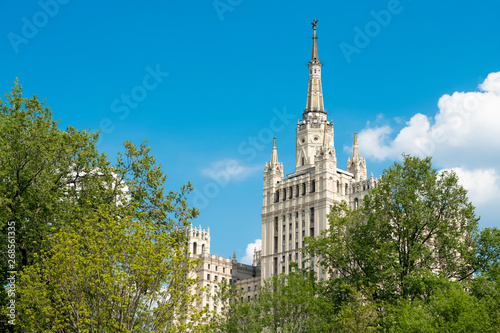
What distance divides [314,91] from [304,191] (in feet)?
101

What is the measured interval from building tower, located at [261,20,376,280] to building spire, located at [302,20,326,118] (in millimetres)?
358

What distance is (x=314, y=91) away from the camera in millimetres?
171250

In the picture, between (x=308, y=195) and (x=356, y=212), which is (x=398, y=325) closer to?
(x=356, y=212)

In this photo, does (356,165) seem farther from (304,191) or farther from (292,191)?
(292,191)

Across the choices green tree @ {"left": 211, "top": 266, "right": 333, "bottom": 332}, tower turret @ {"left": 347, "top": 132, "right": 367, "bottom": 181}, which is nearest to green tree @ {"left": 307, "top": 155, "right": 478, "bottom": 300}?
green tree @ {"left": 211, "top": 266, "right": 333, "bottom": 332}

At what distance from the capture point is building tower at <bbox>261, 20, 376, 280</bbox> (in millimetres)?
148625

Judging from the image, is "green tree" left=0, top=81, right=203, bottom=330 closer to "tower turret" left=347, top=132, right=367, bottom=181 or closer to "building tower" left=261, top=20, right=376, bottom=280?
"building tower" left=261, top=20, right=376, bottom=280

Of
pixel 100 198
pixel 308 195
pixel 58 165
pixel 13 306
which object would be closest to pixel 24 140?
pixel 58 165

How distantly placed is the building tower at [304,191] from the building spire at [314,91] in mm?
358

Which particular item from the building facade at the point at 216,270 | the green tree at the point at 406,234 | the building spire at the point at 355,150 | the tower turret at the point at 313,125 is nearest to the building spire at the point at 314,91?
the tower turret at the point at 313,125

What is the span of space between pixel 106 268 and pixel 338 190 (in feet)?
386

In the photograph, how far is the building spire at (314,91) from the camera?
169 metres

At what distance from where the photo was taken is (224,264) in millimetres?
170750

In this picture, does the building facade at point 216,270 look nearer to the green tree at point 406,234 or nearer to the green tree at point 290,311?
the green tree at point 290,311
